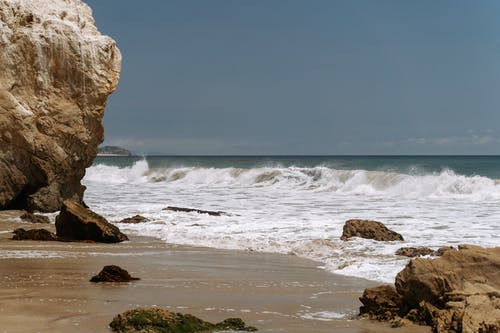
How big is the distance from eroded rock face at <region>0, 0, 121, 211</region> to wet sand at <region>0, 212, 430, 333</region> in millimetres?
6874

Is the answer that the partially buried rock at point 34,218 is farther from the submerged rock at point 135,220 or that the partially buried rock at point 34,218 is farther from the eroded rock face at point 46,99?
the eroded rock face at point 46,99

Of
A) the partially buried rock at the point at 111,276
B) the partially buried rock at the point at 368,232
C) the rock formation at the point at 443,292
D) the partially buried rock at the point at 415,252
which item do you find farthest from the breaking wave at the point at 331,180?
the rock formation at the point at 443,292

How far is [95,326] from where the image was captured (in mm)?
5848

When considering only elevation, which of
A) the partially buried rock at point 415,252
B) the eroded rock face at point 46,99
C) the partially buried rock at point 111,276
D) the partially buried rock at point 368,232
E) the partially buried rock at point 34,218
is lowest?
the partially buried rock at point 34,218

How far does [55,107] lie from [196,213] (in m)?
4.73

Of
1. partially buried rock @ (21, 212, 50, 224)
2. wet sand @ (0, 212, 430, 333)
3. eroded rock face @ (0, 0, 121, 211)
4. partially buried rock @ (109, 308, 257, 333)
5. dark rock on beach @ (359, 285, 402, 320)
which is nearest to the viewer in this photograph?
partially buried rock @ (109, 308, 257, 333)

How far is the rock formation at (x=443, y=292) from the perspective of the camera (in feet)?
18.9

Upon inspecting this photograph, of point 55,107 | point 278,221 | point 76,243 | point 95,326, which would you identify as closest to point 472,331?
point 95,326

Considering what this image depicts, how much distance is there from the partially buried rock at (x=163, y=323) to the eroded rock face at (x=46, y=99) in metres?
12.8

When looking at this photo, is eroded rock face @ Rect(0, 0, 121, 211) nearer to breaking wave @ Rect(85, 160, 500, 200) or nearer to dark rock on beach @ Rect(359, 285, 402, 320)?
dark rock on beach @ Rect(359, 285, 402, 320)

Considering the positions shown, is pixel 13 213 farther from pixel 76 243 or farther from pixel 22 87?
pixel 76 243

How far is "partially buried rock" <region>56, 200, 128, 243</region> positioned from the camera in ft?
41.1

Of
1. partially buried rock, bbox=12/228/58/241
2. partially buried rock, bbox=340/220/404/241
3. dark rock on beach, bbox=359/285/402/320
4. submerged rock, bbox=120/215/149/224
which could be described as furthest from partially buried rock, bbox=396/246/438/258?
submerged rock, bbox=120/215/149/224

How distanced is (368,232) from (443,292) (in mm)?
6598
